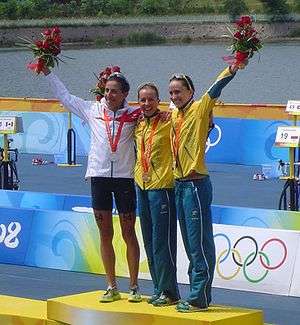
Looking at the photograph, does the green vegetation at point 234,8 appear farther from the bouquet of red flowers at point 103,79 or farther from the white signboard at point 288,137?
the bouquet of red flowers at point 103,79

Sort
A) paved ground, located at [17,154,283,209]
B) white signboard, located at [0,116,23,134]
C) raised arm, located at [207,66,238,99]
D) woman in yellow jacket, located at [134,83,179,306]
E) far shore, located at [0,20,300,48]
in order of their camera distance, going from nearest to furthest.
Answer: raised arm, located at [207,66,238,99] < woman in yellow jacket, located at [134,83,179,306] < paved ground, located at [17,154,283,209] < white signboard, located at [0,116,23,134] < far shore, located at [0,20,300,48]

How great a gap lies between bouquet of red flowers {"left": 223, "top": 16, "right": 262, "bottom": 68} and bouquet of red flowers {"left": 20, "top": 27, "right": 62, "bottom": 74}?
4.96 ft

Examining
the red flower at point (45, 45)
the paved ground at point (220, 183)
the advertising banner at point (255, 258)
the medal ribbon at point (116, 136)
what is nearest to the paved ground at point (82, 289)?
the advertising banner at point (255, 258)

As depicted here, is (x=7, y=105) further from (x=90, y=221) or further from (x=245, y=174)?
(x=90, y=221)

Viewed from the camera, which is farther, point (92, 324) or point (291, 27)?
point (291, 27)

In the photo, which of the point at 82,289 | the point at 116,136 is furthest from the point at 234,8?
the point at 116,136

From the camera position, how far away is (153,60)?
225ft

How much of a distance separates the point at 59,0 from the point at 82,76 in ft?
87.8

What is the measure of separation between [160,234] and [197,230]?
366 mm

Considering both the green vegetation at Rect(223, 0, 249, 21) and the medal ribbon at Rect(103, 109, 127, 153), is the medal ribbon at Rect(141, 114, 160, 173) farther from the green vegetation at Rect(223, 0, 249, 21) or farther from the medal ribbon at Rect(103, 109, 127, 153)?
the green vegetation at Rect(223, 0, 249, 21)

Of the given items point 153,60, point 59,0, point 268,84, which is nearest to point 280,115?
point 268,84

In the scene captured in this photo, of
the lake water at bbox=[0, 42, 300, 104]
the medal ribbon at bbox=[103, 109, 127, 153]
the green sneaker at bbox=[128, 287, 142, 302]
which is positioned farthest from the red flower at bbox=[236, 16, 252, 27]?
the lake water at bbox=[0, 42, 300, 104]

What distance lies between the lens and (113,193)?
9.60 m

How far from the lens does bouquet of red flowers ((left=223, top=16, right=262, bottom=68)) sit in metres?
8.95
